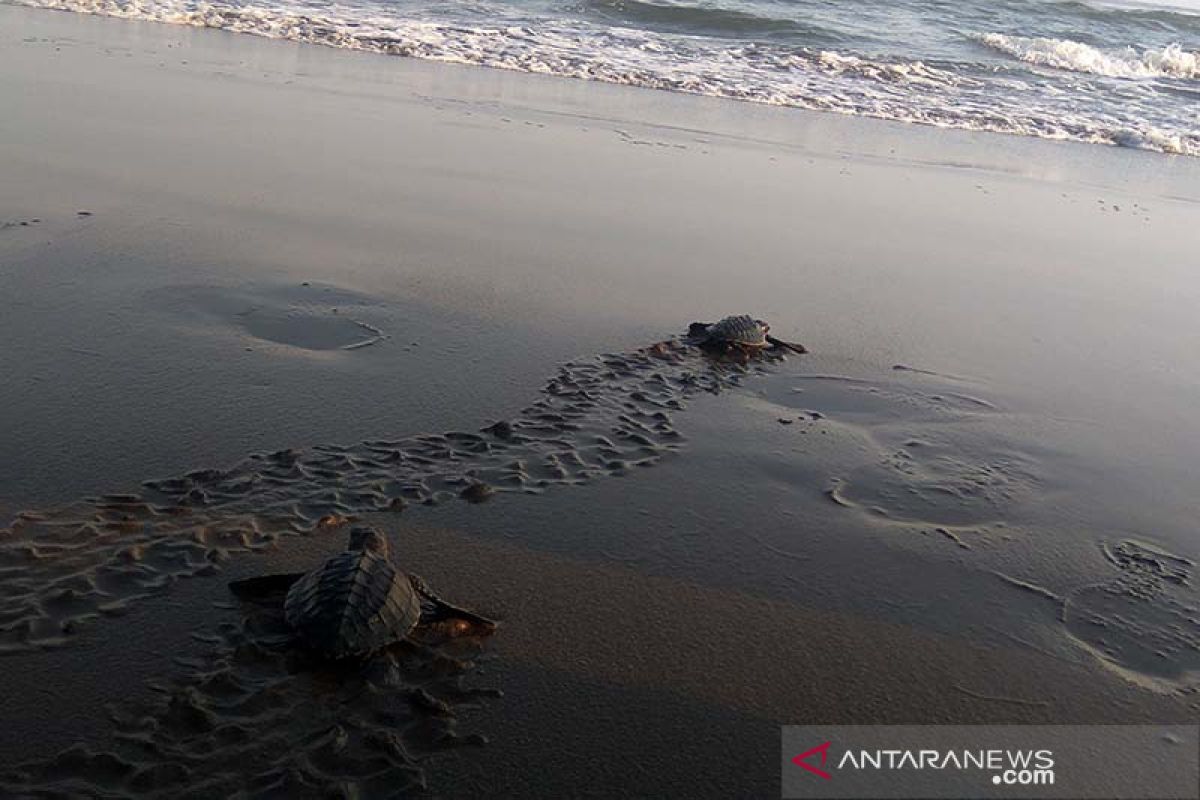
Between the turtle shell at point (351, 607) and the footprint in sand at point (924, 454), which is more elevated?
the footprint in sand at point (924, 454)

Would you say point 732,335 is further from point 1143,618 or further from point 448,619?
point 448,619

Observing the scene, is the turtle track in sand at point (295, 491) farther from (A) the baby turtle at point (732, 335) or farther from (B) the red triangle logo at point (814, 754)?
(B) the red triangle logo at point (814, 754)

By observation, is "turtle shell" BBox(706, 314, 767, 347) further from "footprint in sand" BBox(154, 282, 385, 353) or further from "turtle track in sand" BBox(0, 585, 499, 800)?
"turtle track in sand" BBox(0, 585, 499, 800)

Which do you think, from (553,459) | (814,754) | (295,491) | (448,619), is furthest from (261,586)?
(814,754)

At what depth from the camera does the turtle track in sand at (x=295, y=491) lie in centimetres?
312

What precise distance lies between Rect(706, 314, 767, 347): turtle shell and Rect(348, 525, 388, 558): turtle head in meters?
2.61

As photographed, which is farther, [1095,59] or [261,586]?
[1095,59]

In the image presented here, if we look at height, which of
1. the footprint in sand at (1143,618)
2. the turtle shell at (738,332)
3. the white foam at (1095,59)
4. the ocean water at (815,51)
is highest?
the white foam at (1095,59)

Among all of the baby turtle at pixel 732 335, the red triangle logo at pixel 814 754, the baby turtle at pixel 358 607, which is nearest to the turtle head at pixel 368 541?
the baby turtle at pixel 358 607

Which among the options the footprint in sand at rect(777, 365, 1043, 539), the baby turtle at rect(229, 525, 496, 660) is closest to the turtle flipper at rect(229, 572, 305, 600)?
the baby turtle at rect(229, 525, 496, 660)

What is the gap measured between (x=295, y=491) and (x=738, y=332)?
8.43ft

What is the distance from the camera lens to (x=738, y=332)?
5.53 meters

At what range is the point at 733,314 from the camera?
A: 6207 mm

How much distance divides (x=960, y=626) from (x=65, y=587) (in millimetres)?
2733
